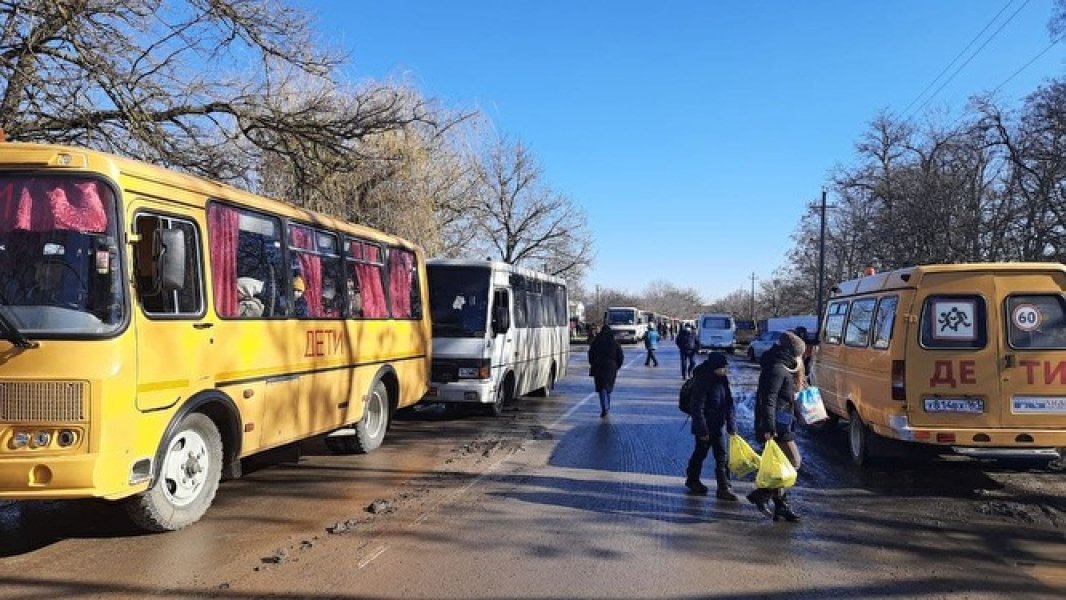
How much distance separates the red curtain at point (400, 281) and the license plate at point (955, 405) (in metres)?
6.76

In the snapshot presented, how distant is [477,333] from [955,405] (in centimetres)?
749

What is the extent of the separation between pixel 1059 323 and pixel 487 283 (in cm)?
843

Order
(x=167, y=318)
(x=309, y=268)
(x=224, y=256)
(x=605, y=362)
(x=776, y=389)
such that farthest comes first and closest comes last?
(x=605, y=362) < (x=309, y=268) < (x=776, y=389) < (x=224, y=256) < (x=167, y=318)

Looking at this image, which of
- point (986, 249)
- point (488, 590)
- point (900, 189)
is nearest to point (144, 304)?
point (488, 590)

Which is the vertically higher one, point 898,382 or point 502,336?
point 502,336

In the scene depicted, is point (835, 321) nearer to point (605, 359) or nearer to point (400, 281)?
point (605, 359)

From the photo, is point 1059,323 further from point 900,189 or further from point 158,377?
point 900,189

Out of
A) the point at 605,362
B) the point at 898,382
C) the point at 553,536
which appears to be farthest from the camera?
the point at 605,362

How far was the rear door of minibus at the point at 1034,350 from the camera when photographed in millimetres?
7863

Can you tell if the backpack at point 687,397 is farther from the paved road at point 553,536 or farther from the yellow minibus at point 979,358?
the yellow minibus at point 979,358

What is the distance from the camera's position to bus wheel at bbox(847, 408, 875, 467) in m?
9.22

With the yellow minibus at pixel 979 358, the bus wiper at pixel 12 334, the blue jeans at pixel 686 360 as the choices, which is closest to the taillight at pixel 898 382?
the yellow minibus at pixel 979 358

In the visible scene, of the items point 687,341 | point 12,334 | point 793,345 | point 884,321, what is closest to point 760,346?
point 687,341

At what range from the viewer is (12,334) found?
5148 millimetres
